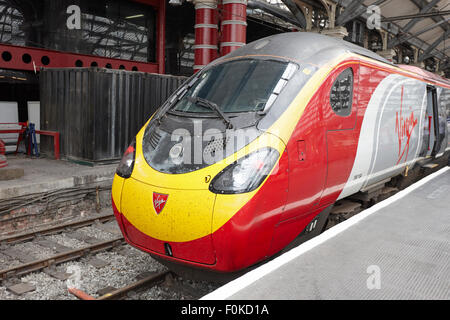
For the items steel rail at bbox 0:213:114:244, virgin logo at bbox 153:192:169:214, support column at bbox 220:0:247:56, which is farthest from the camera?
support column at bbox 220:0:247:56

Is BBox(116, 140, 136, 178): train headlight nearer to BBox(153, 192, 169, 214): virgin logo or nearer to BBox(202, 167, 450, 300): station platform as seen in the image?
BBox(153, 192, 169, 214): virgin logo

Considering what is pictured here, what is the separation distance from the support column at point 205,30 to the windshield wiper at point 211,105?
8.77 m

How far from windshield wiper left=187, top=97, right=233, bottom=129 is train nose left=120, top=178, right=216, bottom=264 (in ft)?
2.81

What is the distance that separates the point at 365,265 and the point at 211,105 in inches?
86.7

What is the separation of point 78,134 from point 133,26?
6.67m

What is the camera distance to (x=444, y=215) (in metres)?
4.72

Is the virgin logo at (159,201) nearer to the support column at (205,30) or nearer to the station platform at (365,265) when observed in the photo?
the station platform at (365,265)

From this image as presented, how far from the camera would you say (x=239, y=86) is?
4414 mm

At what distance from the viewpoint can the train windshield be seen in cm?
419

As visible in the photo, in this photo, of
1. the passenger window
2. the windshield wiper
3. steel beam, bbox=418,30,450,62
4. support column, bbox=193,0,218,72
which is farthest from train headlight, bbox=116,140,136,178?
steel beam, bbox=418,30,450,62

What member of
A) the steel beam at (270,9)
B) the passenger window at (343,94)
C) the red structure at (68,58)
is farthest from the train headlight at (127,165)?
the steel beam at (270,9)

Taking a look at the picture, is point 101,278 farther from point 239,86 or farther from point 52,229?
point 239,86

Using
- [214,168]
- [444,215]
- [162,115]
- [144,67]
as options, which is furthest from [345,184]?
[144,67]

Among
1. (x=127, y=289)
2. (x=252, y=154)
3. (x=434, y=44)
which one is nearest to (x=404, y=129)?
(x=252, y=154)
